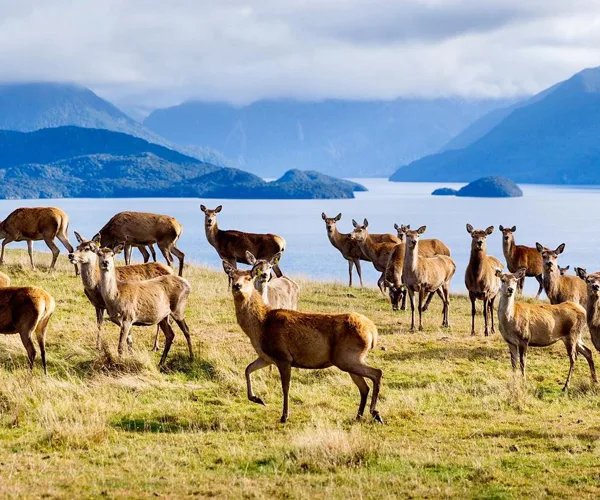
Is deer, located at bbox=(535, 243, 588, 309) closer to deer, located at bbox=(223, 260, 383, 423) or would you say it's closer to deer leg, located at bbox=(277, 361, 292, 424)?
deer, located at bbox=(223, 260, 383, 423)

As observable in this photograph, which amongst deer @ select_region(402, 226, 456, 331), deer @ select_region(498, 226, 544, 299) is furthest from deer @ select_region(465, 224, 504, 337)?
deer @ select_region(498, 226, 544, 299)

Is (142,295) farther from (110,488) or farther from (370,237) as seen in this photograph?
(370,237)

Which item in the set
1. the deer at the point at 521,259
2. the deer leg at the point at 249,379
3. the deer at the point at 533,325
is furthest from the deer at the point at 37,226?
the deer at the point at 533,325

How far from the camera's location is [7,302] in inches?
509

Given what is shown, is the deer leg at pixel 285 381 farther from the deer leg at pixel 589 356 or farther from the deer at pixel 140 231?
the deer at pixel 140 231

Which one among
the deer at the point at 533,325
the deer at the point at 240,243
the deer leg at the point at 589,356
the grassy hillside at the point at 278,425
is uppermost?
the deer at the point at 240,243

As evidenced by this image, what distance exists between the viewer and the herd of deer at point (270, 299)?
11180mm

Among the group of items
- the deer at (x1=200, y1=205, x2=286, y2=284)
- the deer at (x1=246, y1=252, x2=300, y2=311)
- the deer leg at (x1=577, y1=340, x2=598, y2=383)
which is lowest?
the deer leg at (x1=577, y1=340, x2=598, y2=383)

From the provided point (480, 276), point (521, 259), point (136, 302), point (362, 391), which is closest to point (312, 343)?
point (362, 391)

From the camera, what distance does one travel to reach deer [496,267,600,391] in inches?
563

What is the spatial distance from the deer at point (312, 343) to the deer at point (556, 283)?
8.33 meters

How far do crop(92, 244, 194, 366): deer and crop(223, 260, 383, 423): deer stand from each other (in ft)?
8.94

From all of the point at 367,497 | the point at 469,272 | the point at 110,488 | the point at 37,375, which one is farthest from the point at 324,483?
the point at 469,272

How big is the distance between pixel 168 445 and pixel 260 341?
6.64 feet
